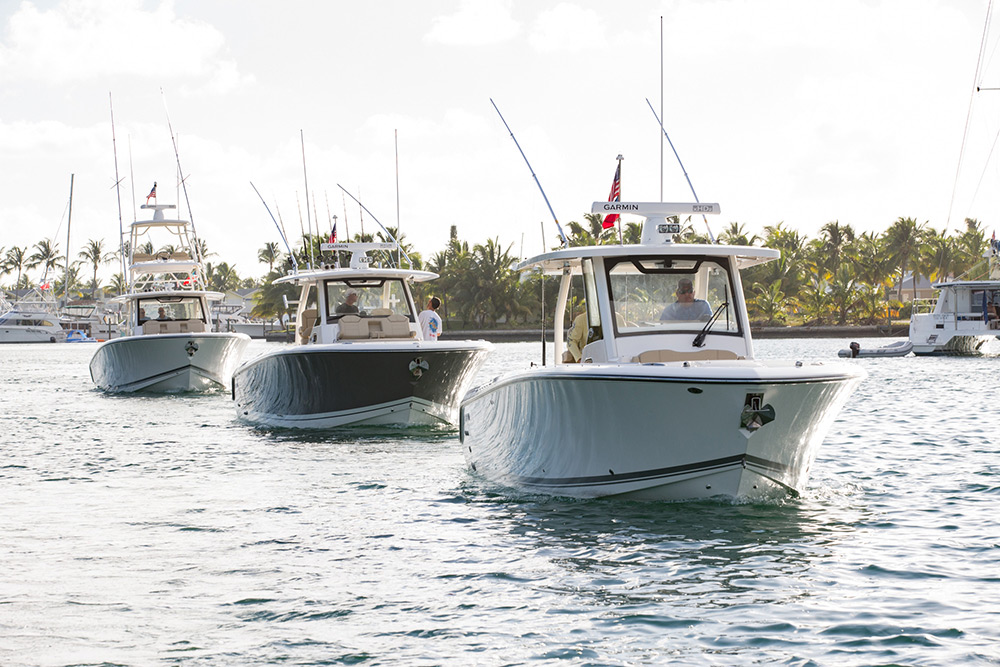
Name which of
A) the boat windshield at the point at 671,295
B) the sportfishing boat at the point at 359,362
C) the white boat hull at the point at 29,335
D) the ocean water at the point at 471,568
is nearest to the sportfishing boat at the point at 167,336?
the sportfishing boat at the point at 359,362

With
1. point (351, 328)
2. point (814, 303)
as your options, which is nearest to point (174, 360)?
point (351, 328)

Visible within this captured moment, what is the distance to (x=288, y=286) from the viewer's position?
9125 cm

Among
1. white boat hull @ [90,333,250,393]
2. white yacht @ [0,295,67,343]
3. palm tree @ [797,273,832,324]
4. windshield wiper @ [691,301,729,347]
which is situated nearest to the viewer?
windshield wiper @ [691,301,729,347]

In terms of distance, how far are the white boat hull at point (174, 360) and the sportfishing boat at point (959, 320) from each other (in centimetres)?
3285

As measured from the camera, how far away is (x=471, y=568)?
782 centimetres

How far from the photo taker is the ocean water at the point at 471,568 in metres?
6.07

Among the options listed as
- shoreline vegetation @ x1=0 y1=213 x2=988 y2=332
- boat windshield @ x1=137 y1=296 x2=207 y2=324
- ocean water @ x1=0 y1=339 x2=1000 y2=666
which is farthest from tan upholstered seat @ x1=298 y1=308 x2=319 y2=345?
shoreline vegetation @ x1=0 y1=213 x2=988 y2=332

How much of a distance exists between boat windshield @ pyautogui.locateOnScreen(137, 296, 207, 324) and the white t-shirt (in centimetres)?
1163

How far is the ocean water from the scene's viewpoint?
6066mm

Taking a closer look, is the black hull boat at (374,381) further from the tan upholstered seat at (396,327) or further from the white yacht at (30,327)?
the white yacht at (30,327)

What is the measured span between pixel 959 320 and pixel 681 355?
140 ft

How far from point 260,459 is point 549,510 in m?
5.79

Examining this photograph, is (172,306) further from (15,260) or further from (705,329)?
(15,260)

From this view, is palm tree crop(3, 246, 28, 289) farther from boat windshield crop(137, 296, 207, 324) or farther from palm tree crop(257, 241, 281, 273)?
boat windshield crop(137, 296, 207, 324)
